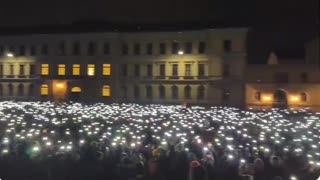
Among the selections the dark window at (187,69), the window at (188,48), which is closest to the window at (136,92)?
the dark window at (187,69)

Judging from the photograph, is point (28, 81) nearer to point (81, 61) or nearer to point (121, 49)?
point (81, 61)

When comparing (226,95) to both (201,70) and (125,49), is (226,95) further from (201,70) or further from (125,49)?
(125,49)

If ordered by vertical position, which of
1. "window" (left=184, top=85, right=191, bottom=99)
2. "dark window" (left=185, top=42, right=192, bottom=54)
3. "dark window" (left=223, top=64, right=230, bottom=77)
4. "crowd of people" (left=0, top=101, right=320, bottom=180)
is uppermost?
"dark window" (left=185, top=42, right=192, bottom=54)

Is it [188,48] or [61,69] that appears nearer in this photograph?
[188,48]

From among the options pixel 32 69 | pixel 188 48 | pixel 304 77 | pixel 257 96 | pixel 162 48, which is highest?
pixel 162 48

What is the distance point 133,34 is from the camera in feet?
223

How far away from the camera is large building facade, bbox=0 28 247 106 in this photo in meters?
63.5

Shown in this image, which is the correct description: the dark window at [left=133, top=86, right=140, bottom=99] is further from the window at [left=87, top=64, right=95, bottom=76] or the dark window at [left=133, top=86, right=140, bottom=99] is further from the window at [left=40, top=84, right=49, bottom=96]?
the window at [left=40, top=84, right=49, bottom=96]

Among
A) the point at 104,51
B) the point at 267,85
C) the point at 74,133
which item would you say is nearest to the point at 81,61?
the point at 104,51

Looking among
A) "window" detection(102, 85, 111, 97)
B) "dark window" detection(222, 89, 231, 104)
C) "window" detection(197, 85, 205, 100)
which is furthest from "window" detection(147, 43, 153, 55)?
"dark window" detection(222, 89, 231, 104)

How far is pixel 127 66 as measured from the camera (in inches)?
2699

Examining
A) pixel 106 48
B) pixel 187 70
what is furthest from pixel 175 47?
pixel 106 48

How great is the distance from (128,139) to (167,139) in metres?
1.47

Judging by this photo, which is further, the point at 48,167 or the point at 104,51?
the point at 104,51
